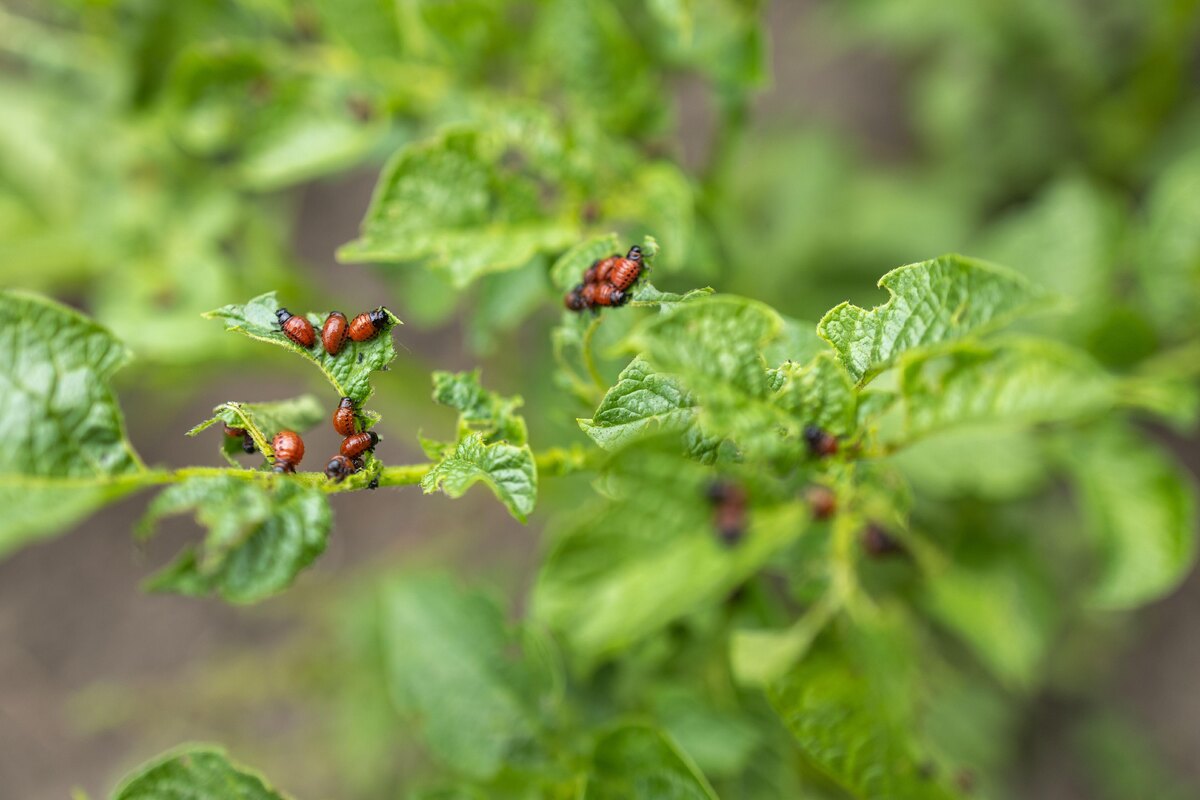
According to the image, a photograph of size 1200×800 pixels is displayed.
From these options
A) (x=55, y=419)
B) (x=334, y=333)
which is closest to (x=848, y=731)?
(x=334, y=333)

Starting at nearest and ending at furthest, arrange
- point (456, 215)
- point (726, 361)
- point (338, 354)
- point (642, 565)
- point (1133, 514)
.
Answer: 1. point (726, 361)
2. point (338, 354)
3. point (642, 565)
4. point (456, 215)
5. point (1133, 514)

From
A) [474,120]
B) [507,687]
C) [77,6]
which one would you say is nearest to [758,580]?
[507,687]

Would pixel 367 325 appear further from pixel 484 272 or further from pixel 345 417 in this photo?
pixel 484 272

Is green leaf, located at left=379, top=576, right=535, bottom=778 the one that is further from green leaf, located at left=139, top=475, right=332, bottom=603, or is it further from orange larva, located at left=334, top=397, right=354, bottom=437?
orange larva, located at left=334, top=397, right=354, bottom=437

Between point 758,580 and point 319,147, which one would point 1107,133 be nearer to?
point 758,580

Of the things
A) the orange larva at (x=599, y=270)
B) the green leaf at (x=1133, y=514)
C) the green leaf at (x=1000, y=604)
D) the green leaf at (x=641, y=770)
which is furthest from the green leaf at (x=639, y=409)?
the green leaf at (x=1133, y=514)

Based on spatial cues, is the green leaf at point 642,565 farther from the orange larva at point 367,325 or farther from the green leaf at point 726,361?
the orange larva at point 367,325
